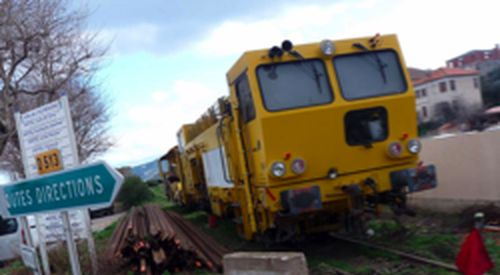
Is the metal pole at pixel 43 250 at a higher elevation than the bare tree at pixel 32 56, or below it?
below

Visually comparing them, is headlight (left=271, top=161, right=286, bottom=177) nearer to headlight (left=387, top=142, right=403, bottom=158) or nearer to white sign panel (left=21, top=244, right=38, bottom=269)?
headlight (left=387, top=142, right=403, bottom=158)

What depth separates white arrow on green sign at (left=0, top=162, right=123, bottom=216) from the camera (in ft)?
13.6

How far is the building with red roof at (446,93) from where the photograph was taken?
3322 cm

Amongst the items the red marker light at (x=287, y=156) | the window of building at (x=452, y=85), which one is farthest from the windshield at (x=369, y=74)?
the window of building at (x=452, y=85)

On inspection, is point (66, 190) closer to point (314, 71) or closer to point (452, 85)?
point (314, 71)

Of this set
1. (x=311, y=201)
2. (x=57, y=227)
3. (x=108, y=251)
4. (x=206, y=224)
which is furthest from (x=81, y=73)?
(x=311, y=201)

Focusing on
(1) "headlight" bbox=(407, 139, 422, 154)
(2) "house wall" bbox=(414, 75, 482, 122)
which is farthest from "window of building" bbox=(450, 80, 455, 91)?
(1) "headlight" bbox=(407, 139, 422, 154)

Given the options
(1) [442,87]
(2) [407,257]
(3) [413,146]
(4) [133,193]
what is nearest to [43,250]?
(2) [407,257]

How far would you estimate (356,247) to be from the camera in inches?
386

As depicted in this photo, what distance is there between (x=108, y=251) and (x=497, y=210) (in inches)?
294

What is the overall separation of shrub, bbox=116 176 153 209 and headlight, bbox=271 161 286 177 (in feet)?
101

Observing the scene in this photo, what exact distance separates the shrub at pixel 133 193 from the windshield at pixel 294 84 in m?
30.5

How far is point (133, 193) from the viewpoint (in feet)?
124

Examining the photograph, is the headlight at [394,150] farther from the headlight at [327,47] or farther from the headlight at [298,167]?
the headlight at [327,47]
